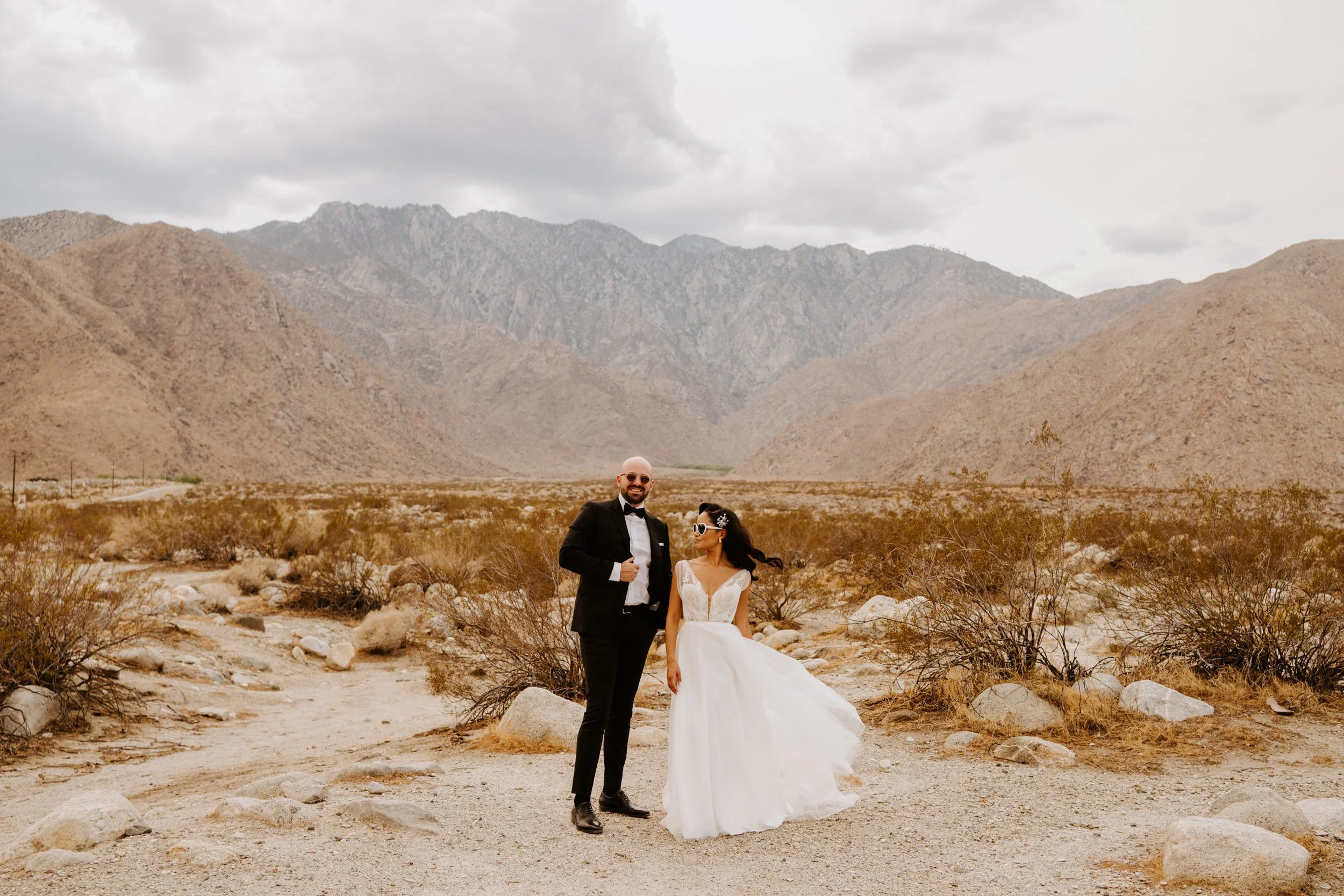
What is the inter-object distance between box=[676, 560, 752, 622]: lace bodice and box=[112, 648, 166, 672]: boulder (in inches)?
272

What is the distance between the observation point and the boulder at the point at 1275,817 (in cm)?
442

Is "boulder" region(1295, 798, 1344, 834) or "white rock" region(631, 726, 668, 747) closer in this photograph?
"boulder" region(1295, 798, 1344, 834)

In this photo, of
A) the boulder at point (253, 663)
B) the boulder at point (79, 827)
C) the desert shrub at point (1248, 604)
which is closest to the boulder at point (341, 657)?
the boulder at point (253, 663)

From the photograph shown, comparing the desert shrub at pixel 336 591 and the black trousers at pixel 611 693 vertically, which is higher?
the black trousers at pixel 611 693

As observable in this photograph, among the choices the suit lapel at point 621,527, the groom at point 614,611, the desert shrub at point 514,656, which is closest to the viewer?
the groom at point 614,611

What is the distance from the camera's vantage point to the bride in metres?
4.98

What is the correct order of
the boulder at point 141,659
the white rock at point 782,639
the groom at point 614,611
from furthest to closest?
1. the white rock at point 782,639
2. the boulder at point 141,659
3. the groom at point 614,611

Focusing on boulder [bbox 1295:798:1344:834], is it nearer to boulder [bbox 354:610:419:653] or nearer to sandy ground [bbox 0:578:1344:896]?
sandy ground [bbox 0:578:1344:896]

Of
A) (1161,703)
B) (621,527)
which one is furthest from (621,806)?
(1161,703)

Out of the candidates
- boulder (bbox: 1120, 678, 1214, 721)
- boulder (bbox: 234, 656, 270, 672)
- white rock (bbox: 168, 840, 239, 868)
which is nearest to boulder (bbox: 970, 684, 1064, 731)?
boulder (bbox: 1120, 678, 1214, 721)

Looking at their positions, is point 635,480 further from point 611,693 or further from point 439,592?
point 439,592

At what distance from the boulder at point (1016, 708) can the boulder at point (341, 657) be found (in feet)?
24.8

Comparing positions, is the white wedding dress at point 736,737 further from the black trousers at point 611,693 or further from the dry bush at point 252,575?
the dry bush at point 252,575

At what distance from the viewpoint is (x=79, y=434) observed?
204ft
